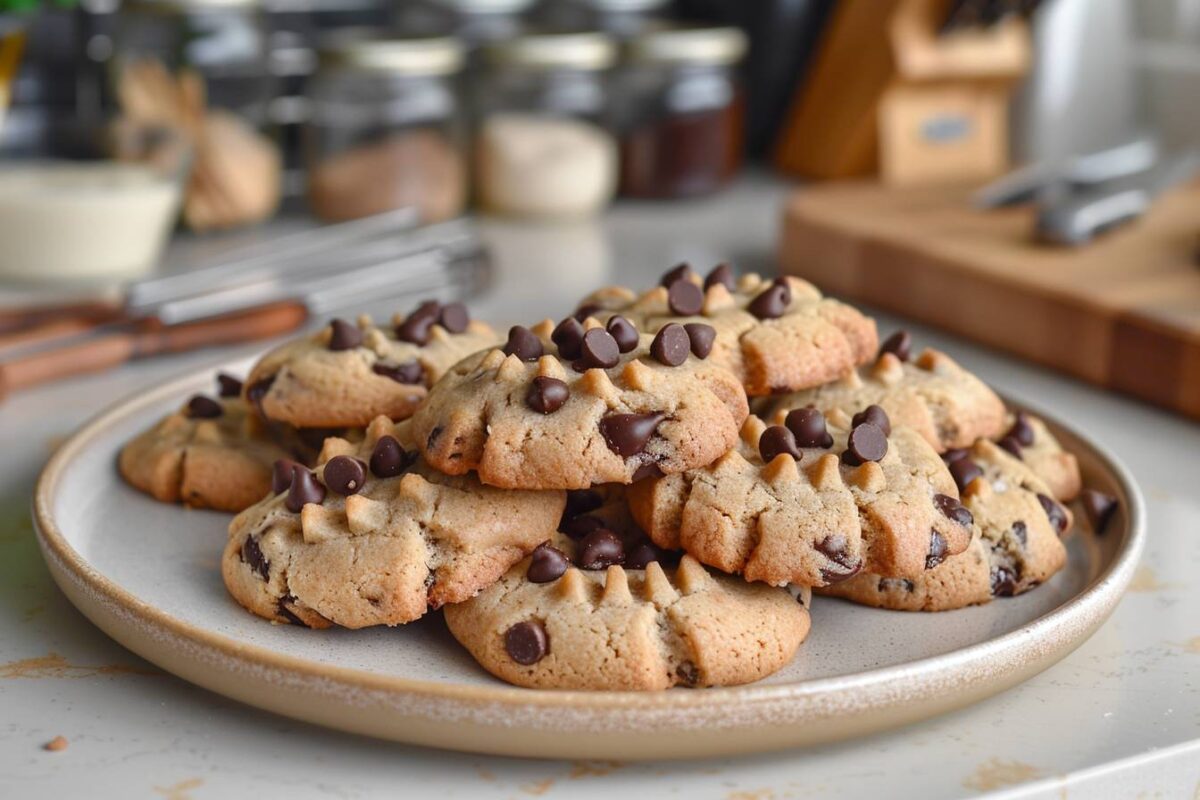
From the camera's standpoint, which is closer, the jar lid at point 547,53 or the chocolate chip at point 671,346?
the chocolate chip at point 671,346

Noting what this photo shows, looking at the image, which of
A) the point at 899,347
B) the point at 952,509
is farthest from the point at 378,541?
the point at 899,347

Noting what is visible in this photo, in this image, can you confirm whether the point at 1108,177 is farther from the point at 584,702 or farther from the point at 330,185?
the point at 584,702

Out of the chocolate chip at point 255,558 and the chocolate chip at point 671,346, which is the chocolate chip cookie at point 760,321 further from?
the chocolate chip at point 255,558

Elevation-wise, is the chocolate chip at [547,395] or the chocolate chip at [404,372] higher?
the chocolate chip at [547,395]

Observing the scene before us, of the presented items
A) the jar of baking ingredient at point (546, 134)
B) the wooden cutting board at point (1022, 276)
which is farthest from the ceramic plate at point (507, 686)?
the jar of baking ingredient at point (546, 134)

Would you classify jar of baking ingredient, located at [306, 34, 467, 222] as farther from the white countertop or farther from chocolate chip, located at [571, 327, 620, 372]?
chocolate chip, located at [571, 327, 620, 372]

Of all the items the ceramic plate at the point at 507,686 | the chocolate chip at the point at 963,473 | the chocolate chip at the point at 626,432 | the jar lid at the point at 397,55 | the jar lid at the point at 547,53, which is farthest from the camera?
the jar lid at the point at 547,53
